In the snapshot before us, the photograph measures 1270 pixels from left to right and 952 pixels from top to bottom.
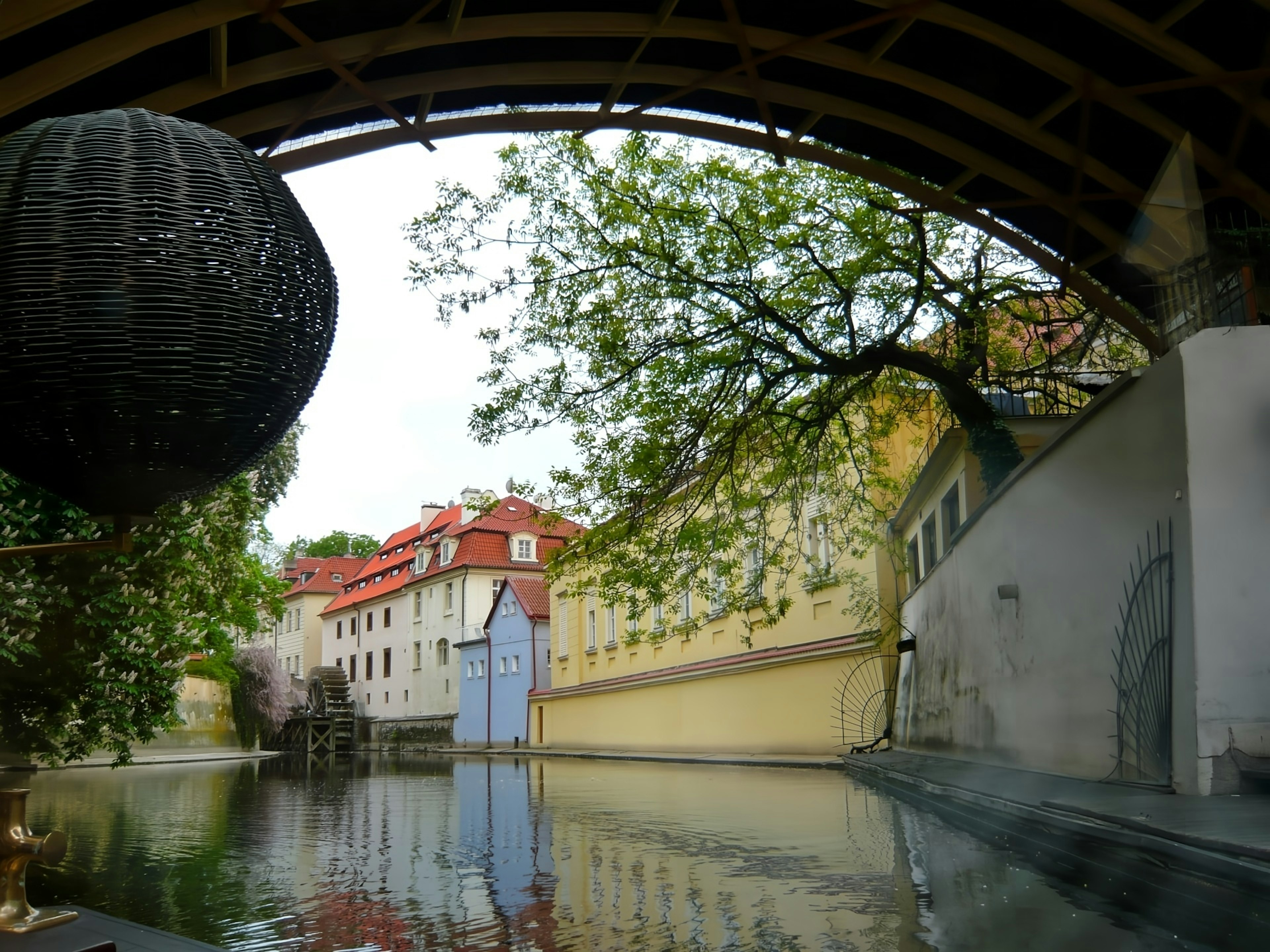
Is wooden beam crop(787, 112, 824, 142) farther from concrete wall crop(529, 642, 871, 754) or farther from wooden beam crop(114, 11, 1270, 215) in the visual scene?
concrete wall crop(529, 642, 871, 754)

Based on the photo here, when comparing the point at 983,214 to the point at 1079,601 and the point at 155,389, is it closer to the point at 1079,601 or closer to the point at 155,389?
the point at 1079,601

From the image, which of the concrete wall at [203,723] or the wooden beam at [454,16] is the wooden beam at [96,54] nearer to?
the wooden beam at [454,16]

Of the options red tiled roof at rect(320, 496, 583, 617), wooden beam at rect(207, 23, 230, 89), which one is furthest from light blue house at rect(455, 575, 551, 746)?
wooden beam at rect(207, 23, 230, 89)

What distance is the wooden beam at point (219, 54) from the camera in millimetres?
8180

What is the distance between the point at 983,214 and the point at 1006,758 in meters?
6.03

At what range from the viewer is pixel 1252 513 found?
7758 millimetres

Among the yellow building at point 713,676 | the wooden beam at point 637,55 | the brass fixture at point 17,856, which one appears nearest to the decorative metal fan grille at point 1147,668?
the wooden beam at point 637,55

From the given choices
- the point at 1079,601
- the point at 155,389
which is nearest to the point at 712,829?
the point at 1079,601

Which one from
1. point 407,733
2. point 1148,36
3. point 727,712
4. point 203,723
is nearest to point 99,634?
point 1148,36

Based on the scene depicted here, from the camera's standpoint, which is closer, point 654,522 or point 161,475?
point 161,475

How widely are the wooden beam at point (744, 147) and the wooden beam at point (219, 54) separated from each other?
1337mm

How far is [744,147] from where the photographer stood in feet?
38.7

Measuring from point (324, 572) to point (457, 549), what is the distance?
24.7 meters

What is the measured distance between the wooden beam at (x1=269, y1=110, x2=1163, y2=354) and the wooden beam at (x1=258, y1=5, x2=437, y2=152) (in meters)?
0.14
